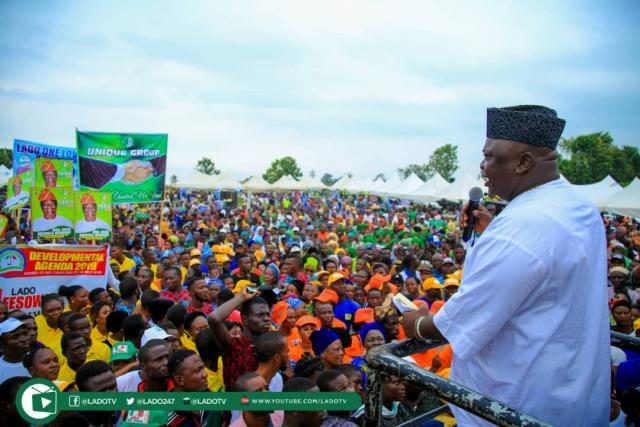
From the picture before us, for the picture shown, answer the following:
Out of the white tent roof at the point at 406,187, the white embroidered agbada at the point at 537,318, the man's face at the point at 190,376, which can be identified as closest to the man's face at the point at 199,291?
the man's face at the point at 190,376

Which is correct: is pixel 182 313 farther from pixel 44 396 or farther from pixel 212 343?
pixel 44 396

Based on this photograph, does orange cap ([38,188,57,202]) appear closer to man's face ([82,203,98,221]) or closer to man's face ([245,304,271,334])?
man's face ([82,203,98,221])

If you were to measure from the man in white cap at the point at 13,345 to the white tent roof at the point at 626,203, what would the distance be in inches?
617

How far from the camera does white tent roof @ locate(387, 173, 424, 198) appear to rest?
30.9 m

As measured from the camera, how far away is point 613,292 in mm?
8289

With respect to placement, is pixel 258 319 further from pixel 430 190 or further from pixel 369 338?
pixel 430 190

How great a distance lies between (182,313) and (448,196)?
2061 cm

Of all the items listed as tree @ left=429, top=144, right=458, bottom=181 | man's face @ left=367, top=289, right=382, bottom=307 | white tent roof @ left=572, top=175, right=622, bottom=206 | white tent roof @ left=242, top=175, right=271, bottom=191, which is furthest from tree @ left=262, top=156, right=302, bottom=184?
man's face @ left=367, top=289, right=382, bottom=307

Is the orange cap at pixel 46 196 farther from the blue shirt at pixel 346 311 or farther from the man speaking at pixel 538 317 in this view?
the man speaking at pixel 538 317

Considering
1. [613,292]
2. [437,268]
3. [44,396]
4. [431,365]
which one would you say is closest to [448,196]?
[437,268]

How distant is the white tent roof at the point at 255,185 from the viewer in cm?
3034

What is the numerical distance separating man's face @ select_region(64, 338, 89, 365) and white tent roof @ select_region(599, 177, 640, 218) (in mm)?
15255

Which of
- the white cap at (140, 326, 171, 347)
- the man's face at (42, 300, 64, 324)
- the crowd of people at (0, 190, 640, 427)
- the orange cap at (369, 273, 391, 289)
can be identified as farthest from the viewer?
the orange cap at (369, 273, 391, 289)

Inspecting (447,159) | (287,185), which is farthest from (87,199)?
(447,159)
